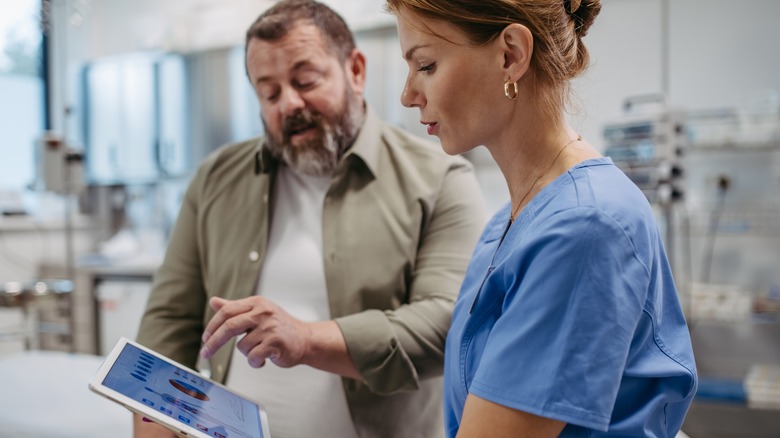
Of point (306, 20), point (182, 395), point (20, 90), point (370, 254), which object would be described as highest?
point (20, 90)

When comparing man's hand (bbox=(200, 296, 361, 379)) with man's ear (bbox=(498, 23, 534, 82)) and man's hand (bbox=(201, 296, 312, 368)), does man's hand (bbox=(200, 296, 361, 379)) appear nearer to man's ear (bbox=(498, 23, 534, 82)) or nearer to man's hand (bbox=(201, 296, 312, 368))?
man's hand (bbox=(201, 296, 312, 368))

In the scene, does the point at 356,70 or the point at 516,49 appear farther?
the point at 356,70

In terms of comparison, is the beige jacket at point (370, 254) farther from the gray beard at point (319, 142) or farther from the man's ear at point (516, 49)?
the man's ear at point (516, 49)

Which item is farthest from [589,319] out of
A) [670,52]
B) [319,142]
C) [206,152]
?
[206,152]

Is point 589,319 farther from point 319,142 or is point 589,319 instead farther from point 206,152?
point 206,152

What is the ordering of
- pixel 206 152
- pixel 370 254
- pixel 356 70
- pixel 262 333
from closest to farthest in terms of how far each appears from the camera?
pixel 262 333 → pixel 370 254 → pixel 356 70 → pixel 206 152

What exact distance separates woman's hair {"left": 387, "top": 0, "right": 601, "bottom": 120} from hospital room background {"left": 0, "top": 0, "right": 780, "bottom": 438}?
1.19 meters

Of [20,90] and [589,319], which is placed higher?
[20,90]

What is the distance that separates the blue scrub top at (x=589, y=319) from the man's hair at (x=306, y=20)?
70cm

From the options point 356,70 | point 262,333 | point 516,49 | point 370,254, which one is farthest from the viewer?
point 356,70

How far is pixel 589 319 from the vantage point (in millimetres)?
646

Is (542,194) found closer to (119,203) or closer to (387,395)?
(387,395)

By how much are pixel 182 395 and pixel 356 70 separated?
784 mm

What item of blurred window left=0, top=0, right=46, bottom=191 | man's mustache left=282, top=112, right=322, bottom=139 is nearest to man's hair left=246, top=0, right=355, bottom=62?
man's mustache left=282, top=112, right=322, bottom=139
